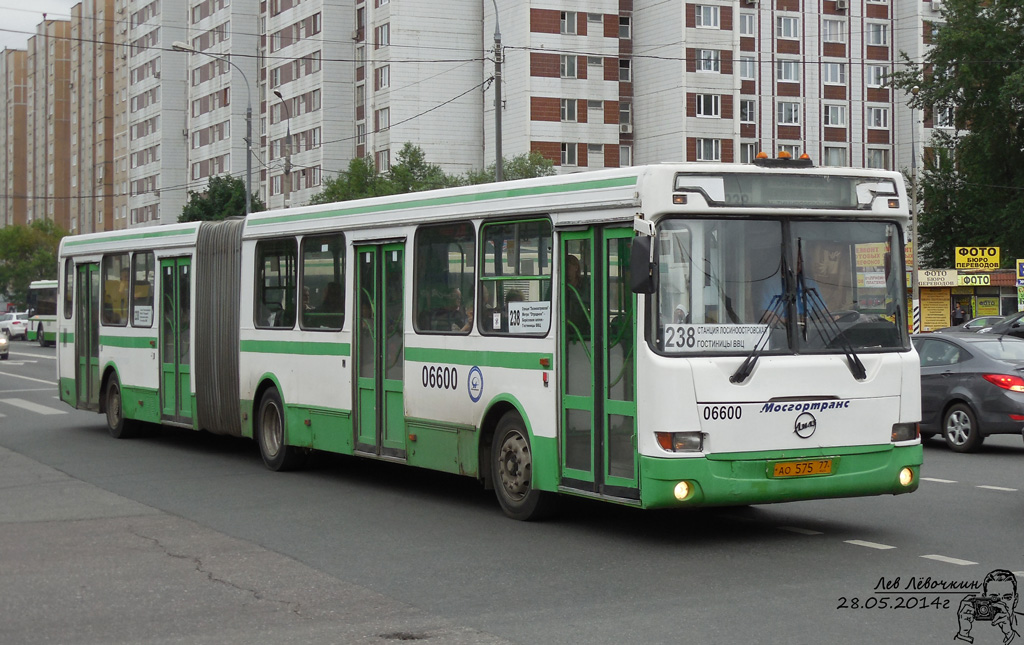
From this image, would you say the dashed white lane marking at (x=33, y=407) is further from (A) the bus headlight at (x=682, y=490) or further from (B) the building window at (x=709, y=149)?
(B) the building window at (x=709, y=149)

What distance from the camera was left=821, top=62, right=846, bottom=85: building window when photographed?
3172 inches

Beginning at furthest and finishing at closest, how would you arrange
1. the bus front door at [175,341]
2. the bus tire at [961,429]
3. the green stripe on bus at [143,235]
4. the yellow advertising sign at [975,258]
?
the yellow advertising sign at [975,258] < the green stripe on bus at [143,235] < the bus front door at [175,341] < the bus tire at [961,429]

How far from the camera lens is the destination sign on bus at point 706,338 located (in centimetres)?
968

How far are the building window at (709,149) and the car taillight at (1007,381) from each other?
5813 cm

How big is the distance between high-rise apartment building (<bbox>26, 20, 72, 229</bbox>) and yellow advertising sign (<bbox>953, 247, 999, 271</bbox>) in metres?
101

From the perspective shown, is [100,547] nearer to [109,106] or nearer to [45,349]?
[45,349]

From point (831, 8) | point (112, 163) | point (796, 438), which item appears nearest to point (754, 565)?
point (796, 438)

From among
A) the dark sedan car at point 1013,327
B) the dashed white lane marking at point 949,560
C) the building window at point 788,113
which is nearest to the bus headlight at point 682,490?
the dashed white lane marking at point 949,560

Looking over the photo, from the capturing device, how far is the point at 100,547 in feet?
33.6

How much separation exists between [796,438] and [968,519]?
2081 mm

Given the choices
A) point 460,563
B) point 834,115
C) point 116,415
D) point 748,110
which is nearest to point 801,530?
point 460,563

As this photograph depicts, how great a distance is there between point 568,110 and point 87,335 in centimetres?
5467

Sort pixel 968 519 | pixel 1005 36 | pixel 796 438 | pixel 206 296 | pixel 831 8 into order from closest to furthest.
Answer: pixel 796 438 → pixel 968 519 → pixel 206 296 → pixel 1005 36 → pixel 831 8

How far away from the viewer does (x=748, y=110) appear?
77312 mm
